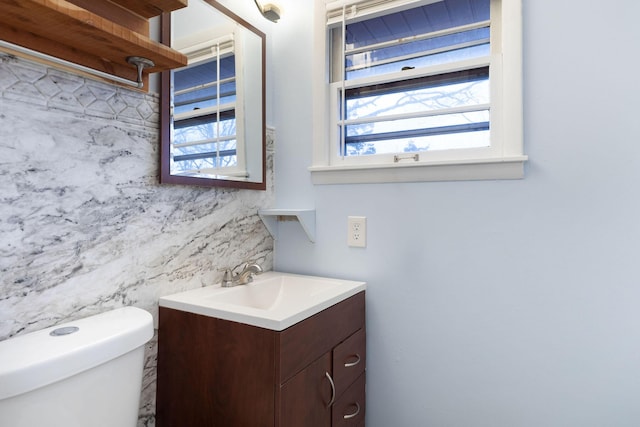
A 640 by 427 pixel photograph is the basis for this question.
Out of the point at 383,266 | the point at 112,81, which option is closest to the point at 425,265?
the point at 383,266

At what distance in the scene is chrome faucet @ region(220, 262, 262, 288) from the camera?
1.35 m

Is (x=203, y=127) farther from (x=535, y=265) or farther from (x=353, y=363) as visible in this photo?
(x=535, y=265)

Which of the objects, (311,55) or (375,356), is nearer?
(375,356)

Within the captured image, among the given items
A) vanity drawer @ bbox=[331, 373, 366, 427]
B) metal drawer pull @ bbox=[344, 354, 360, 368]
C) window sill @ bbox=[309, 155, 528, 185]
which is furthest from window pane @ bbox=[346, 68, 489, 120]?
vanity drawer @ bbox=[331, 373, 366, 427]

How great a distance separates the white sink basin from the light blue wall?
188 millimetres

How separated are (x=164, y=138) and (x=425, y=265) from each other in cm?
105

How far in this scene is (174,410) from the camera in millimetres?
1112

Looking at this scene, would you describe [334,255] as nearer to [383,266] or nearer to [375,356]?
[383,266]

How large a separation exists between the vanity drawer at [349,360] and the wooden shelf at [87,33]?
105cm

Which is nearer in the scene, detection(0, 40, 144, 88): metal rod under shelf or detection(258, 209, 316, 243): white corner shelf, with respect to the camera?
detection(0, 40, 144, 88): metal rod under shelf

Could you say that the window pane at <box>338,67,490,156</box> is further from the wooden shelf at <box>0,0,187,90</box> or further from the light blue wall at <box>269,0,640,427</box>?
the wooden shelf at <box>0,0,187,90</box>

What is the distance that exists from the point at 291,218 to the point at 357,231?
0.33 metres

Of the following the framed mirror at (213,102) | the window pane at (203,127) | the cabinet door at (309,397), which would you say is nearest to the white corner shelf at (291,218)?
the framed mirror at (213,102)

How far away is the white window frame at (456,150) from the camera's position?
1.25m
